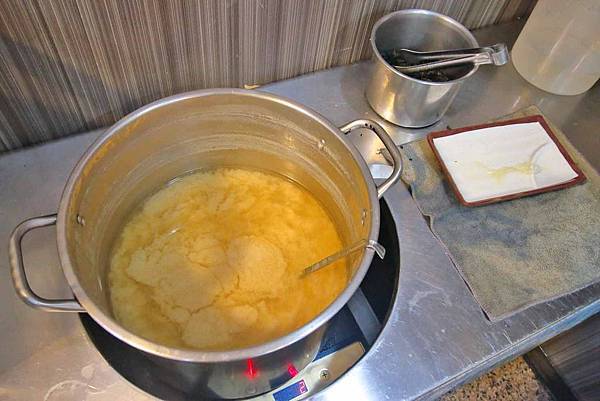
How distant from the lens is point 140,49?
0.74 metres

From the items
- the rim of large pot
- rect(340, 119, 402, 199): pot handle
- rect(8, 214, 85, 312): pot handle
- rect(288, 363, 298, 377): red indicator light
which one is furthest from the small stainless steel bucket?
rect(8, 214, 85, 312): pot handle

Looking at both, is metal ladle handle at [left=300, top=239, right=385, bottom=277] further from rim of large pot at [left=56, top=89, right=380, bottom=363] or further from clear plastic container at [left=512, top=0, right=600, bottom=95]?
clear plastic container at [left=512, top=0, right=600, bottom=95]

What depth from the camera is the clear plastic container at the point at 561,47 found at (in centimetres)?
91

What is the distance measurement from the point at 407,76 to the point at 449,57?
107 mm

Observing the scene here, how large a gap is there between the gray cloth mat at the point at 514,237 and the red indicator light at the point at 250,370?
0.37m

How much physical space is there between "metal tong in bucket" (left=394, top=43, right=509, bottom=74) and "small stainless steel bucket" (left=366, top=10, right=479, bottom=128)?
2 cm

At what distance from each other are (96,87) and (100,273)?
0.29 m

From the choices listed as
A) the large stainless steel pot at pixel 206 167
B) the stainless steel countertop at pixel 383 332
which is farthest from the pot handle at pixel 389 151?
the stainless steel countertop at pixel 383 332

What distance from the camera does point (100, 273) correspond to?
0.72 meters

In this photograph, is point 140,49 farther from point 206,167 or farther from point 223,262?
point 223,262

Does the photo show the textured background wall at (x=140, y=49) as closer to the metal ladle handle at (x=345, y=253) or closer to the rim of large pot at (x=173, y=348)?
the rim of large pot at (x=173, y=348)

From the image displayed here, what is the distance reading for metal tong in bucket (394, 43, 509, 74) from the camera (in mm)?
829

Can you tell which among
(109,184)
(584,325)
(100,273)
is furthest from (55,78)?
(584,325)

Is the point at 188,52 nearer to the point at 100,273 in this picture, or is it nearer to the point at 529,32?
the point at 100,273
